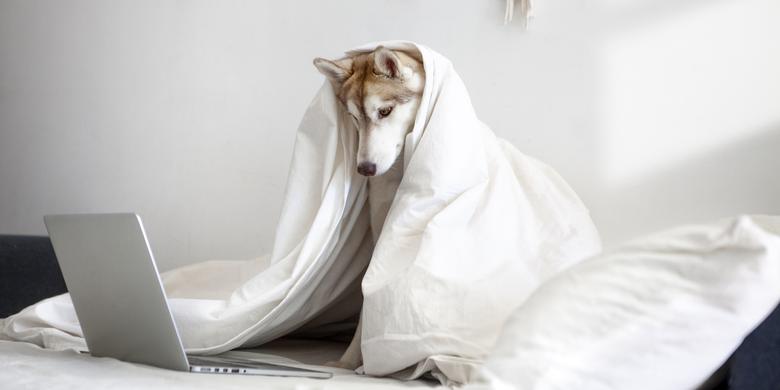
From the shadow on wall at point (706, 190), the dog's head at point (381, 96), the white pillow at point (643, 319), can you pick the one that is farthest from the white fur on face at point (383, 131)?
the white pillow at point (643, 319)

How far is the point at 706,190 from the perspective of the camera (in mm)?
2100

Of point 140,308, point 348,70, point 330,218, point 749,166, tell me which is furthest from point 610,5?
point 140,308

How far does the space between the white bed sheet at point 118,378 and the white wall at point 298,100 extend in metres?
1.03

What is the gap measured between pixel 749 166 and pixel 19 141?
254 cm

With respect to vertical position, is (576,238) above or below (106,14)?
below

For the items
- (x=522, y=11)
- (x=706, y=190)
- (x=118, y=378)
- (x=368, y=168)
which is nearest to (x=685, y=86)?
(x=706, y=190)

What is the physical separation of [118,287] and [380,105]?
68cm

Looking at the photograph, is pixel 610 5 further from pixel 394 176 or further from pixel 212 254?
pixel 212 254

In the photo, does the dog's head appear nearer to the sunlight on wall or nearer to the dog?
the dog

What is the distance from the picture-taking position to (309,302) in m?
1.78

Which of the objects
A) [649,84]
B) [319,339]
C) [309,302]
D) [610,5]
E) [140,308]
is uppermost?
[610,5]

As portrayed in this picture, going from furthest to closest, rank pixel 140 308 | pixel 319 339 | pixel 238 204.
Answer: pixel 238 204
pixel 319 339
pixel 140 308

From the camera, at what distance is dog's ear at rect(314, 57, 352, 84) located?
179 cm

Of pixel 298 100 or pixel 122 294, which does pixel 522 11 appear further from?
pixel 122 294
